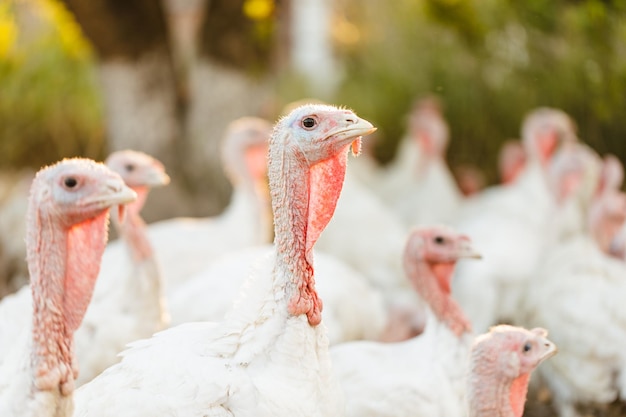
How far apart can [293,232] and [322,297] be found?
2.06m

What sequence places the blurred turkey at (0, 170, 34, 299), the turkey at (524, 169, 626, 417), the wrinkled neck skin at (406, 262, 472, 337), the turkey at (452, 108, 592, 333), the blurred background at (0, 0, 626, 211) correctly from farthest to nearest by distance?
the blurred background at (0, 0, 626, 211), the blurred turkey at (0, 170, 34, 299), the turkey at (452, 108, 592, 333), the turkey at (524, 169, 626, 417), the wrinkled neck skin at (406, 262, 472, 337)

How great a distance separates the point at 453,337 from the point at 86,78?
9214 mm

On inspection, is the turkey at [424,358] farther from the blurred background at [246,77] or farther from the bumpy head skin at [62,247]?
the blurred background at [246,77]

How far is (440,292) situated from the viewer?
17.1ft

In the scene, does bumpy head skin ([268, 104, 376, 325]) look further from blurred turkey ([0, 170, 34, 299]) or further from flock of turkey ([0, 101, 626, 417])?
blurred turkey ([0, 170, 34, 299])

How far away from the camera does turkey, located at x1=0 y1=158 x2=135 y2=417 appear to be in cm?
361

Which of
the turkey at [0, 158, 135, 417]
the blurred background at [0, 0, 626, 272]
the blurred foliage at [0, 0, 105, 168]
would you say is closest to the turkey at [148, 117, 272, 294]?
the blurred background at [0, 0, 626, 272]

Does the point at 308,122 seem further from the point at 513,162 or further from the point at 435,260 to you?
the point at 513,162

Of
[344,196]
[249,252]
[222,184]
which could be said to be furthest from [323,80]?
[249,252]

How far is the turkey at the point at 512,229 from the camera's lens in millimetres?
7441

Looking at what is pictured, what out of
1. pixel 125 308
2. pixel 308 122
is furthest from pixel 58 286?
pixel 125 308

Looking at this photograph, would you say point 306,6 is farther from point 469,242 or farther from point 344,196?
point 469,242

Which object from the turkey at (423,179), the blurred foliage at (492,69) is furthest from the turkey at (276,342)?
the turkey at (423,179)

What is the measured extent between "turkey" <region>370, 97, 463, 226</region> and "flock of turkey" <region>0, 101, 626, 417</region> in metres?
1.30
